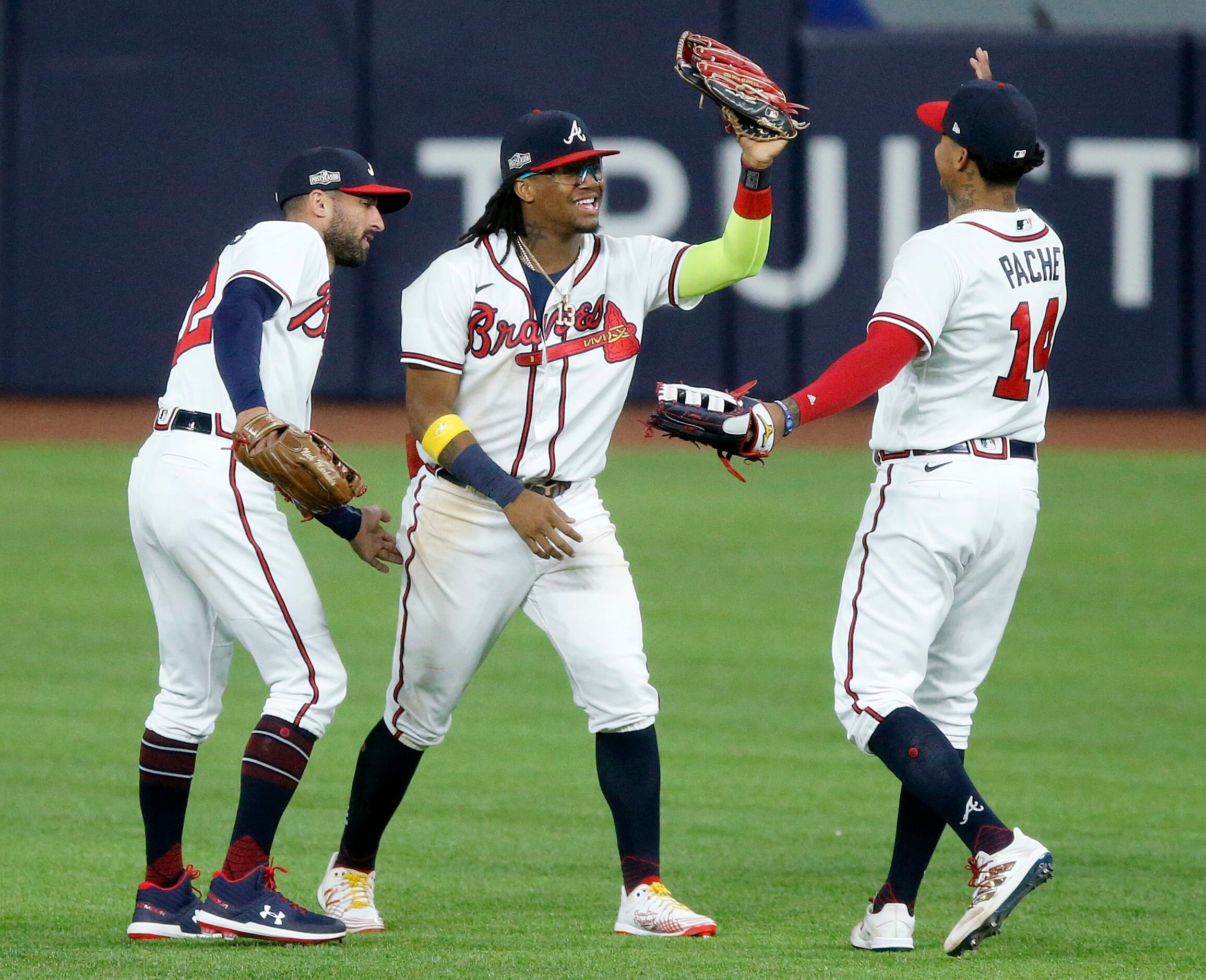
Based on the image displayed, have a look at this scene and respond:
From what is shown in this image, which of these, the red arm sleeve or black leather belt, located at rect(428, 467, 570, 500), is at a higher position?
the red arm sleeve

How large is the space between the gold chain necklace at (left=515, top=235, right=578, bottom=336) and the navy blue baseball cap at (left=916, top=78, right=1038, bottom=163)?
3.43 ft

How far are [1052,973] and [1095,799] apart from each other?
8.48 feet

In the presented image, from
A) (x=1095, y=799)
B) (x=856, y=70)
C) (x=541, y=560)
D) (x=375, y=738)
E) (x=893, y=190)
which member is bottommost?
(x=1095, y=799)

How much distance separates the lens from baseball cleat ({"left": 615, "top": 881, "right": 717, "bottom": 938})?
14.4 ft

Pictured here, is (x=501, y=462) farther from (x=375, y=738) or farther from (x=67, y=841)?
(x=67, y=841)

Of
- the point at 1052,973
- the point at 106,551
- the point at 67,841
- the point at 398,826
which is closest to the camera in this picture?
the point at 1052,973

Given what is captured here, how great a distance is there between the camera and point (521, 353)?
4633 mm

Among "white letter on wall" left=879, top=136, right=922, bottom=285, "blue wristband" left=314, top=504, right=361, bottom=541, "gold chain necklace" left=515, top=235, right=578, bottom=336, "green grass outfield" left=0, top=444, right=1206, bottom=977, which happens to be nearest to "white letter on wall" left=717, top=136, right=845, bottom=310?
"white letter on wall" left=879, top=136, right=922, bottom=285

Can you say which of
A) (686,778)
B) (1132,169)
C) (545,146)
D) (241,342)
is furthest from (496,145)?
(241,342)

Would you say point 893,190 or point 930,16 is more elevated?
point 930,16

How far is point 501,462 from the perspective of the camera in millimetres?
4668

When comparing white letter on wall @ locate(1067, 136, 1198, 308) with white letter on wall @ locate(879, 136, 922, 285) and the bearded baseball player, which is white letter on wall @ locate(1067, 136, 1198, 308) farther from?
the bearded baseball player

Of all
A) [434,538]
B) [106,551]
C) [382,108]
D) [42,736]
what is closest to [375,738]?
[434,538]

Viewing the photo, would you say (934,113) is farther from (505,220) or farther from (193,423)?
(193,423)
